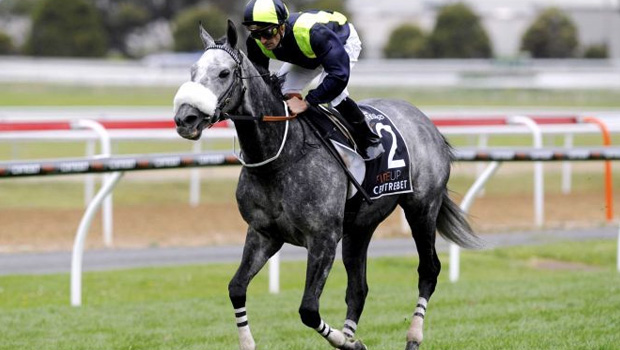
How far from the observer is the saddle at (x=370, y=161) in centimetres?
534

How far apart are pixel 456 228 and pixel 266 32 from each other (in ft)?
6.58

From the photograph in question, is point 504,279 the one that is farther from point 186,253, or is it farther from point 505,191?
point 505,191

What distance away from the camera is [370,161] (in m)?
5.58

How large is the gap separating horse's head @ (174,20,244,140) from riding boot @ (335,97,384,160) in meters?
0.71

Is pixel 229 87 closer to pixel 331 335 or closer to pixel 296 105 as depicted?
pixel 296 105

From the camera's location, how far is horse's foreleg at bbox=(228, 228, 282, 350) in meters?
5.12

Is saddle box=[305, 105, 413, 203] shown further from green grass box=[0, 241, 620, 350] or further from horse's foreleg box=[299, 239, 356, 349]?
green grass box=[0, 241, 620, 350]

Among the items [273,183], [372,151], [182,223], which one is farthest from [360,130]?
[182,223]

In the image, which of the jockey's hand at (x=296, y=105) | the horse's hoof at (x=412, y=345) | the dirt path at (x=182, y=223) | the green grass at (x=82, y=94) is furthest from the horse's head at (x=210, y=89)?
the green grass at (x=82, y=94)

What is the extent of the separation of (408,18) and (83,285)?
53127 mm

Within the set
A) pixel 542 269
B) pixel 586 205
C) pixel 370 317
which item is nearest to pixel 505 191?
pixel 586 205

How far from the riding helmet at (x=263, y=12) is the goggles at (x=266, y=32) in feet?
0.11

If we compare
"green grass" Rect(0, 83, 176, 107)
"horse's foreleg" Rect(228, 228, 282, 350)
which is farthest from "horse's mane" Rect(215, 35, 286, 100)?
"green grass" Rect(0, 83, 176, 107)

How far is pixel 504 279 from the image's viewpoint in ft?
29.0
